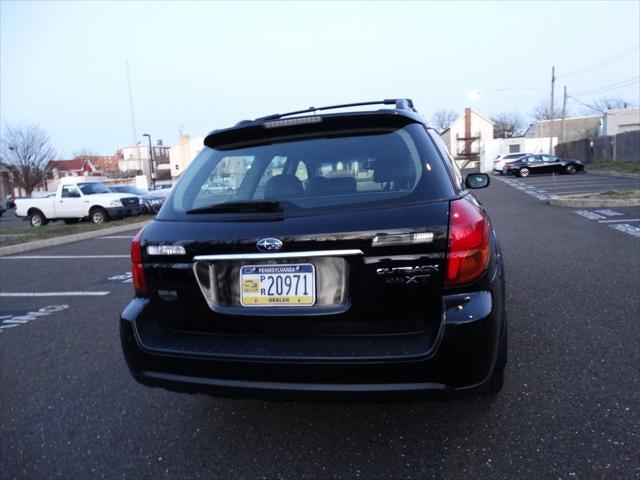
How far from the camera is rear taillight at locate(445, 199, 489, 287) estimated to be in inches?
79.7

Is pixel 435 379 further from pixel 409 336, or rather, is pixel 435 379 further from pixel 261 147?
pixel 261 147

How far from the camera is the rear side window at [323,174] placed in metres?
2.22

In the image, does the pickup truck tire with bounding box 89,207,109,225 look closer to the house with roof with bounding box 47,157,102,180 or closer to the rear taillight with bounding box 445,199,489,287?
the rear taillight with bounding box 445,199,489,287

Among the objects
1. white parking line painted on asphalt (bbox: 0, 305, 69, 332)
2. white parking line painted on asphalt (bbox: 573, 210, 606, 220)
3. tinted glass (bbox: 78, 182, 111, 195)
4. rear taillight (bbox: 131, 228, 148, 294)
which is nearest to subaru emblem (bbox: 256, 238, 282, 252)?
rear taillight (bbox: 131, 228, 148, 294)

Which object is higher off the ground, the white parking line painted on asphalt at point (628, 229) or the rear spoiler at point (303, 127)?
the rear spoiler at point (303, 127)

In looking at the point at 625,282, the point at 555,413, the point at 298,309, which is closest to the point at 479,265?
the point at 298,309

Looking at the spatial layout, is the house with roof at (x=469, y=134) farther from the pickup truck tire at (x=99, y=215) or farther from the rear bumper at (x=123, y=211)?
the pickup truck tire at (x=99, y=215)

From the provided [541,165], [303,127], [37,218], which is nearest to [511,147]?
[541,165]

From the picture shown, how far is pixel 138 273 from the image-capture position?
244 cm

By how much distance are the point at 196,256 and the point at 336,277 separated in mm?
665

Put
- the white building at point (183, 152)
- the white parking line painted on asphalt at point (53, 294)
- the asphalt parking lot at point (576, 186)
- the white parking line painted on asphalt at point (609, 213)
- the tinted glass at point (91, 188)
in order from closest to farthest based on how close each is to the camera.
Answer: the white parking line painted on asphalt at point (53, 294)
the white parking line painted on asphalt at point (609, 213)
the asphalt parking lot at point (576, 186)
the tinted glass at point (91, 188)
the white building at point (183, 152)

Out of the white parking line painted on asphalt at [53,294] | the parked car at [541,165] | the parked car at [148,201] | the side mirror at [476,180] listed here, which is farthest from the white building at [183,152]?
the side mirror at [476,180]

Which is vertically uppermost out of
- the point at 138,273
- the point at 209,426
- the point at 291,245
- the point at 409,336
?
the point at 291,245

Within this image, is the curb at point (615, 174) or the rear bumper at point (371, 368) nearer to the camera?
the rear bumper at point (371, 368)
